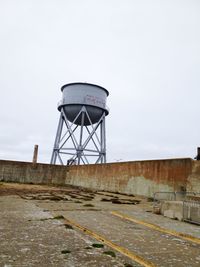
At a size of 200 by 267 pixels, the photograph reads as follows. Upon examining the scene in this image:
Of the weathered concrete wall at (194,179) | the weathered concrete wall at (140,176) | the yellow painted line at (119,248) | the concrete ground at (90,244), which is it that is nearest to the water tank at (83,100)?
the weathered concrete wall at (140,176)

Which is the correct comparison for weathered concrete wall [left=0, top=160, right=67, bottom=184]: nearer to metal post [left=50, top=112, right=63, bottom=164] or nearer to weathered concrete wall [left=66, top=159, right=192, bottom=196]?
metal post [left=50, top=112, right=63, bottom=164]

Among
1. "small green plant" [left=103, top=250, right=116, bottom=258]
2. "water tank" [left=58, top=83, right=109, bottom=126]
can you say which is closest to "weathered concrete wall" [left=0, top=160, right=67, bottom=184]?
"water tank" [left=58, top=83, right=109, bottom=126]

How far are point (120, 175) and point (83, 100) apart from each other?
16.0m

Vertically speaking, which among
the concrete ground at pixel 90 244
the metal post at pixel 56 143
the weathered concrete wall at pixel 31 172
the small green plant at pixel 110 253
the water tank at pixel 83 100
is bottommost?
the concrete ground at pixel 90 244

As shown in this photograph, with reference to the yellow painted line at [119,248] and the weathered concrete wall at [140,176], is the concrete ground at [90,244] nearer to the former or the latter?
the yellow painted line at [119,248]

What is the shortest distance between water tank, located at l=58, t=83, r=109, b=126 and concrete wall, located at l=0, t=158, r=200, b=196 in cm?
747

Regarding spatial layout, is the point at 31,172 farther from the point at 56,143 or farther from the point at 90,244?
the point at 90,244

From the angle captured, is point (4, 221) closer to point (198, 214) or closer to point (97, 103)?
point (198, 214)

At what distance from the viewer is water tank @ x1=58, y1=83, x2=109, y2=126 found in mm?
34406

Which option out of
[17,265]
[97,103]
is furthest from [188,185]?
[97,103]

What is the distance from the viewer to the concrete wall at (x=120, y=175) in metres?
14.4

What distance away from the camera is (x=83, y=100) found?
34.2m

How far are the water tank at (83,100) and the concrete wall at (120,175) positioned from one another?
7.47 meters

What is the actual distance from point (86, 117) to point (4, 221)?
1126 inches
